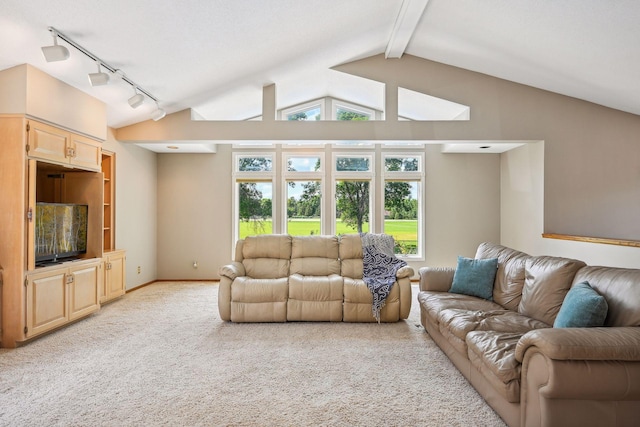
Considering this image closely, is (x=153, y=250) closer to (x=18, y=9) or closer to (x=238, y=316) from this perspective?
(x=238, y=316)

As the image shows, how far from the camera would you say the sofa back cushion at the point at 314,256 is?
4656 millimetres

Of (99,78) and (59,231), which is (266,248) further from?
(99,78)

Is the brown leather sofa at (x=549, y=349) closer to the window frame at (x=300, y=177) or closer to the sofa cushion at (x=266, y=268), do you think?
the sofa cushion at (x=266, y=268)

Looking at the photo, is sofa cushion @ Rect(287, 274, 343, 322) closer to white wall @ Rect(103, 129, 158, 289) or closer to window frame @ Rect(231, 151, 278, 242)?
window frame @ Rect(231, 151, 278, 242)

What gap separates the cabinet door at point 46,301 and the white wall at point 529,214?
18.8 ft

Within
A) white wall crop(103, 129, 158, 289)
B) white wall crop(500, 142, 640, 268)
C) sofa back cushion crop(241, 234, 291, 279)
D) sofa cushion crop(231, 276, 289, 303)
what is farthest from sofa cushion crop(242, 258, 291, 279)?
white wall crop(500, 142, 640, 268)

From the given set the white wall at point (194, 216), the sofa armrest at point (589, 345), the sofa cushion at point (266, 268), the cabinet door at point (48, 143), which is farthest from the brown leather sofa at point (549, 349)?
the white wall at point (194, 216)

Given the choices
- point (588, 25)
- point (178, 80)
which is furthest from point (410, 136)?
point (178, 80)

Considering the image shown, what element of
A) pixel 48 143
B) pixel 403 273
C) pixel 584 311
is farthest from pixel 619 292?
pixel 48 143

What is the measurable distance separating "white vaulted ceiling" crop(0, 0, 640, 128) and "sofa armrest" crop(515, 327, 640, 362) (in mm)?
2746

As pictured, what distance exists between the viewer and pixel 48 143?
3598mm

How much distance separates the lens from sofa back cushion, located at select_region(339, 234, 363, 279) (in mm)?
4645

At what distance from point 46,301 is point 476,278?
4.25 metres

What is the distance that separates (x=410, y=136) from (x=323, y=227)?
8.28 feet
